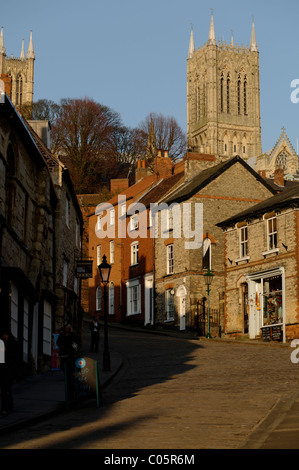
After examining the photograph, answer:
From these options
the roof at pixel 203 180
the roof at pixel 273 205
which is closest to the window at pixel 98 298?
the roof at pixel 203 180

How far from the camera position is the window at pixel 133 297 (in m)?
52.6

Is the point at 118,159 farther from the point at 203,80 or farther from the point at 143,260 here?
the point at 203,80

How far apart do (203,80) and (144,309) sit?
10346cm

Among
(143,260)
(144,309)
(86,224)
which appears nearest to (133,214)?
(143,260)

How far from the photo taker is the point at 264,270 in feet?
132

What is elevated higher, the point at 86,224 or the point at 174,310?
the point at 86,224

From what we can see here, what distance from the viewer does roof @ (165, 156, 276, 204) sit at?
1858 inches

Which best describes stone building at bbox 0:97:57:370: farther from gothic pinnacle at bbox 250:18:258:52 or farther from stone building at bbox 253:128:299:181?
gothic pinnacle at bbox 250:18:258:52

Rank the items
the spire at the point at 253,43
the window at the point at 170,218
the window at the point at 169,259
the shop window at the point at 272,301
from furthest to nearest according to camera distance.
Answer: the spire at the point at 253,43 → the window at the point at 170,218 → the window at the point at 169,259 → the shop window at the point at 272,301

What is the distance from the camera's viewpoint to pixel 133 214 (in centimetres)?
5400

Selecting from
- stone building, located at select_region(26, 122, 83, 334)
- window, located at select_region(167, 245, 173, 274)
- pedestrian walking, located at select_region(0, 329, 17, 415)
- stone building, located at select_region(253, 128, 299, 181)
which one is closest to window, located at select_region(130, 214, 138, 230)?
window, located at select_region(167, 245, 173, 274)

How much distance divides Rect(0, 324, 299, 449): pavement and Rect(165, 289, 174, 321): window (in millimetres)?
25552

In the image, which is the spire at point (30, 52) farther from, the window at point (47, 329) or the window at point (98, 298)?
the window at point (47, 329)
